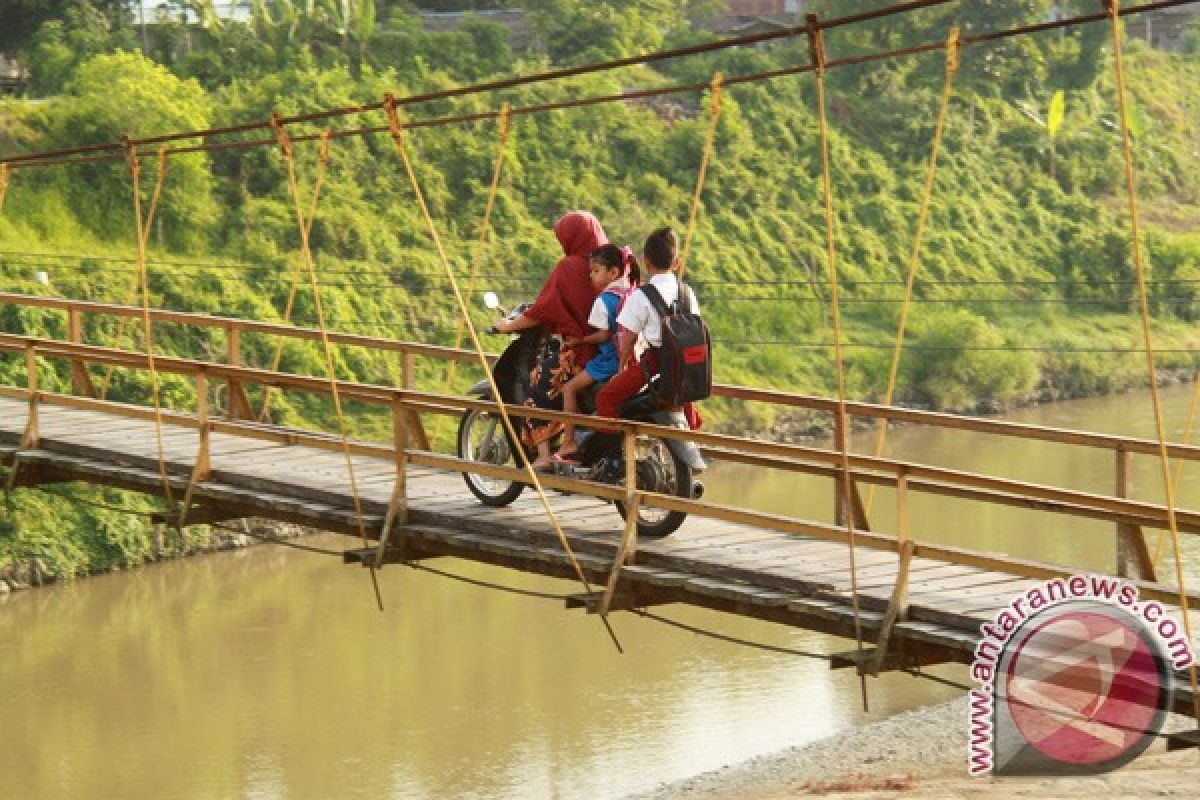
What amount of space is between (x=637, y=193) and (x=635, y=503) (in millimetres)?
27022

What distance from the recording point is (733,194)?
3728 centimetres

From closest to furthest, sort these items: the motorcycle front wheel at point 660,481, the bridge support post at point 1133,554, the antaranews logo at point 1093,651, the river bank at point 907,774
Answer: the antaranews logo at point 1093,651, the bridge support post at point 1133,554, the motorcycle front wheel at point 660,481, the river bank at point 907,774

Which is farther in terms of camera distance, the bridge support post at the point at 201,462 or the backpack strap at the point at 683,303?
the bridge support post at the point at 201,462

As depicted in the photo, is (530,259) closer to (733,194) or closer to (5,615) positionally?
(733,194)

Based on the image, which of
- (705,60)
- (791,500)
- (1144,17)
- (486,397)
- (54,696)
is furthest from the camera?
(1144,17)

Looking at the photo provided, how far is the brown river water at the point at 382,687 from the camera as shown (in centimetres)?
1670

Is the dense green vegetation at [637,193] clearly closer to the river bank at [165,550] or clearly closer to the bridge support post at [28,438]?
the river bank at [165,550]

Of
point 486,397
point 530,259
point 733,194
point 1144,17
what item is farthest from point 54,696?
point 1144,17

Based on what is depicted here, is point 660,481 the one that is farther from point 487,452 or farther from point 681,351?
point 487,452

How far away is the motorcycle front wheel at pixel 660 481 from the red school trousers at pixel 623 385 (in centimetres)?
24

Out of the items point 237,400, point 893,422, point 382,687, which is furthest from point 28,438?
point 893,422

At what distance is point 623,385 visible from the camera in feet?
31.1

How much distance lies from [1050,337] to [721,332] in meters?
6.50

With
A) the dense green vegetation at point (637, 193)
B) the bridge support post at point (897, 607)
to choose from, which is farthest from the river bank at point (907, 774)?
the dense green vegetation at point (637, 193)
